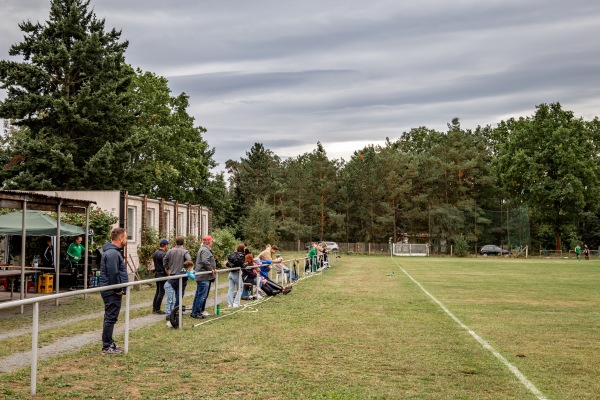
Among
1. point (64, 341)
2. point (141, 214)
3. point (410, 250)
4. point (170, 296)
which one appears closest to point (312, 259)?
point (141, 214)

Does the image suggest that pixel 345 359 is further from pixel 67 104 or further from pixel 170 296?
pixel 67 104

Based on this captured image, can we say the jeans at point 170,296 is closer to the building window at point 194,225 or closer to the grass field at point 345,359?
the grass field at point 345,359

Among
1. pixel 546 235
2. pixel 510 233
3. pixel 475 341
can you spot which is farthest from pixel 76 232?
pixel 546 235

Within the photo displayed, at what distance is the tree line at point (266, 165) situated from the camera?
40062mm

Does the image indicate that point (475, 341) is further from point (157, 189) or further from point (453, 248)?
point (453, 248)

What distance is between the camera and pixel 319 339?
11.4 m

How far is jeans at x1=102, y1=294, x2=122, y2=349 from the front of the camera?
9680 mm

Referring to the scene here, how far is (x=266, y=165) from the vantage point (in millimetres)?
92750

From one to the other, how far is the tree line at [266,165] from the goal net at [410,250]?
461cm

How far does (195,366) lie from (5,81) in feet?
120

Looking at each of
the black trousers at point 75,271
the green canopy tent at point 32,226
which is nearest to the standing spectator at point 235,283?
the green canopy tent at point 32,226

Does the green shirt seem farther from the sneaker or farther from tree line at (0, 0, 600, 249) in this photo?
tree line at (0, 0, 600, 249)

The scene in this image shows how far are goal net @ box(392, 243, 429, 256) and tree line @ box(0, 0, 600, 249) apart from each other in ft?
15.1

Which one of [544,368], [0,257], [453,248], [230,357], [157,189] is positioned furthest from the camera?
[453,248]
